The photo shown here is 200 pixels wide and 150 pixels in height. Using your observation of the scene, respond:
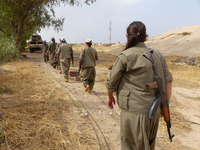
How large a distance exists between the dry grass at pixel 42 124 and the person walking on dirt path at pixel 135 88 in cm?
120

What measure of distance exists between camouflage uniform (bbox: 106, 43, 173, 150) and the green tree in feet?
41.0

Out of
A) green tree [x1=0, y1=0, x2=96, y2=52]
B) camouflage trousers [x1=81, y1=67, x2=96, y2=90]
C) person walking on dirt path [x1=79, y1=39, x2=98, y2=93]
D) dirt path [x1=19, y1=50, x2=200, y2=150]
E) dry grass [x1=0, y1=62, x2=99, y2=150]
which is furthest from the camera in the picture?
green tree [x1=0, y1=0, x2=96, y2=52]

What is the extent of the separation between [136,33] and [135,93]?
2.01 feet

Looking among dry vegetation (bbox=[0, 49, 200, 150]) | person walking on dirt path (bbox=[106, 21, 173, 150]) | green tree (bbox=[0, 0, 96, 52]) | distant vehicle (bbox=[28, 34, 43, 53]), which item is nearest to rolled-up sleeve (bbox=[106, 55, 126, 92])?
person walking on dirt path (bbox=[106, 21, 173, 150])

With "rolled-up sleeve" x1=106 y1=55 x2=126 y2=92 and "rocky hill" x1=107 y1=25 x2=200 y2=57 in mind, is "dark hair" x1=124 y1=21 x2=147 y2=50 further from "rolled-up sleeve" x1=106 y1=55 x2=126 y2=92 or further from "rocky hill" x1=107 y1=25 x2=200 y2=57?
"rocky hill" x1=107 y1=25 x2=200 y2=57

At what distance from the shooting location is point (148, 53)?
184cm

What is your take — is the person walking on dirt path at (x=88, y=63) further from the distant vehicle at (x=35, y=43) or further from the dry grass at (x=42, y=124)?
the distant vehicle at (x=35, y=43)

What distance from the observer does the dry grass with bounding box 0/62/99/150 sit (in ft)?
9.18

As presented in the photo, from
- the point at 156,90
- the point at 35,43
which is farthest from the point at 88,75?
the point at 35,43

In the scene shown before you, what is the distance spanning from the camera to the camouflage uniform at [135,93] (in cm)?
179

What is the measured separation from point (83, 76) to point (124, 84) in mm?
3905

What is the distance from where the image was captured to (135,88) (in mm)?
1828

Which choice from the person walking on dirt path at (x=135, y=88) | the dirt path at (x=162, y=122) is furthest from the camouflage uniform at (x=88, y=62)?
the person walking on dirt path at (x=135, y=88)

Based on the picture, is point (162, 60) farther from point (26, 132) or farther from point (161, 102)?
point (26, 132)
